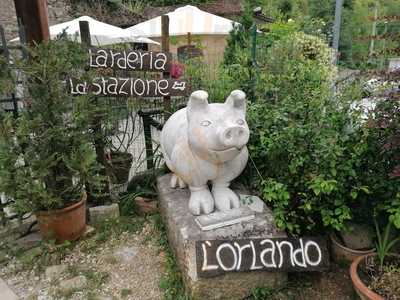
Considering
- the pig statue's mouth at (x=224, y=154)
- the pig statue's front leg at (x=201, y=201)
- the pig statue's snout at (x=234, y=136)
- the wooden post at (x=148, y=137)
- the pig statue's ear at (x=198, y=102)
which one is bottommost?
the pig statue's front leg at (x=201, y=201)

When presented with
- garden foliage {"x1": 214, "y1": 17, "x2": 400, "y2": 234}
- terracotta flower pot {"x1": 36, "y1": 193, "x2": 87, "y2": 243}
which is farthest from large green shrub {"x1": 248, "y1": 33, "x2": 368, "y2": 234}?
terracotta flower pot {"x1": 36, "y1": 193, "x2": 87, "y2": 243}

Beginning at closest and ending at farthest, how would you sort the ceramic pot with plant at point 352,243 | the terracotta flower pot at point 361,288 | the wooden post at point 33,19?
1. the terracotta flower pot at point 361,288
2. the ceramic pot with plant at point 352,243
3. the wooden post at point 33,19

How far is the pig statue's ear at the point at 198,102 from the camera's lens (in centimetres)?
208

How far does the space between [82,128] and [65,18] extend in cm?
1025

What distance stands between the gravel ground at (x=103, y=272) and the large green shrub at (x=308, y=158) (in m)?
1.02

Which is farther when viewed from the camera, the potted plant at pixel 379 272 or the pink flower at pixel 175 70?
the pink flower at pixel 175 70

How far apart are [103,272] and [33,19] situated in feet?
7.02

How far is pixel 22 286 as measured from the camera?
2.38 metres

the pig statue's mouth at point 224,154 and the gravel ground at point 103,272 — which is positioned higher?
the pig statue's mouth at point 224,154

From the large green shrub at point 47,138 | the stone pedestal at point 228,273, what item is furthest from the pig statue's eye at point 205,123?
the large green shrub at point 47,138

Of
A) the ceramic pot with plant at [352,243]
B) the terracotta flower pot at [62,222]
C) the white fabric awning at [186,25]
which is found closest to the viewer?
the ceramic pot with plant at [352,243]

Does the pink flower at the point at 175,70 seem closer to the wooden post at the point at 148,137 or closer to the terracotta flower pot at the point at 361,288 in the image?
the wooden post at the point at 148,137

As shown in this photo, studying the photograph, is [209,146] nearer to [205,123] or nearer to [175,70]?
[205,123]

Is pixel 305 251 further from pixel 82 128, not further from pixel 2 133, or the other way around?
pixel 2 133
